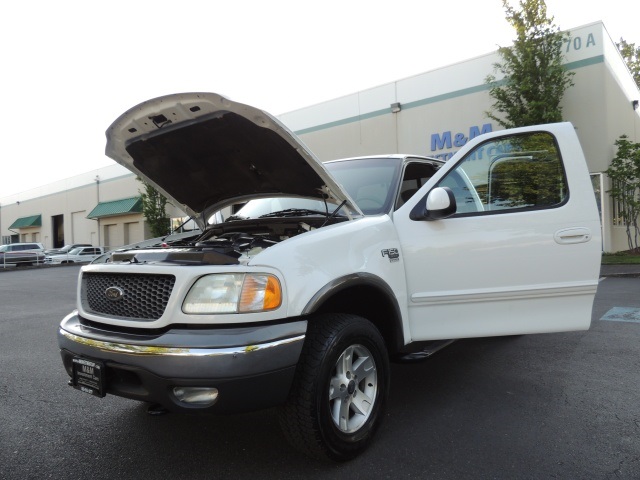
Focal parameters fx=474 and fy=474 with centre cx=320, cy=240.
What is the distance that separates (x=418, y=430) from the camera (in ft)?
9.80

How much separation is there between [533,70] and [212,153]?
45.8 feet

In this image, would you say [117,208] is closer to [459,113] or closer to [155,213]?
[155,213]

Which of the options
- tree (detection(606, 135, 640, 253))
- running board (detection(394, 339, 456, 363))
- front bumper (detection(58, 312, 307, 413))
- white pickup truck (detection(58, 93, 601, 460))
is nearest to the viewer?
front bumper (detection(58, 312, 307, 413))

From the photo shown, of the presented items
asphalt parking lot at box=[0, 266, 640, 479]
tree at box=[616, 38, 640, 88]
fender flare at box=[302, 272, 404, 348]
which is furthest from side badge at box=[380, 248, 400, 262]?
tree at box=[616, 38, 640, 88]

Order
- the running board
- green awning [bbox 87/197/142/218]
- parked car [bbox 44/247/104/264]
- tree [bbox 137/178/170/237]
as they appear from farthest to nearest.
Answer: green awning [bbox 87/197/142/218] → parked car [bbox 44/247/104/264] → tree [bbox 137/178/170/237] → the running board

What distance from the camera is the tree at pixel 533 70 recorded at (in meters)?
14.3

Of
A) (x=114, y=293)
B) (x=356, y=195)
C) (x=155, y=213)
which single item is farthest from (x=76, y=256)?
(x=114, y=293)

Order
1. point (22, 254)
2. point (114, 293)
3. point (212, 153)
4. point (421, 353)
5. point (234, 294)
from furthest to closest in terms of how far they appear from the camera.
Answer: point (22, 254) → point (212, 153) → point (421, 353) → point (114, 293) → point (234, 294)

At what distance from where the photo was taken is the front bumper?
2180mm

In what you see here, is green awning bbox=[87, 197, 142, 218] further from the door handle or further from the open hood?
the door handle

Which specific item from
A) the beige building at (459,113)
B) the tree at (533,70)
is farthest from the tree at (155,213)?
the tree at (533,70)

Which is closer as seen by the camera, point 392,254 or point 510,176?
point 392,254

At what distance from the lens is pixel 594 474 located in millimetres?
2432

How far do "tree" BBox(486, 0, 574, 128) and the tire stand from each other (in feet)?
44.5
